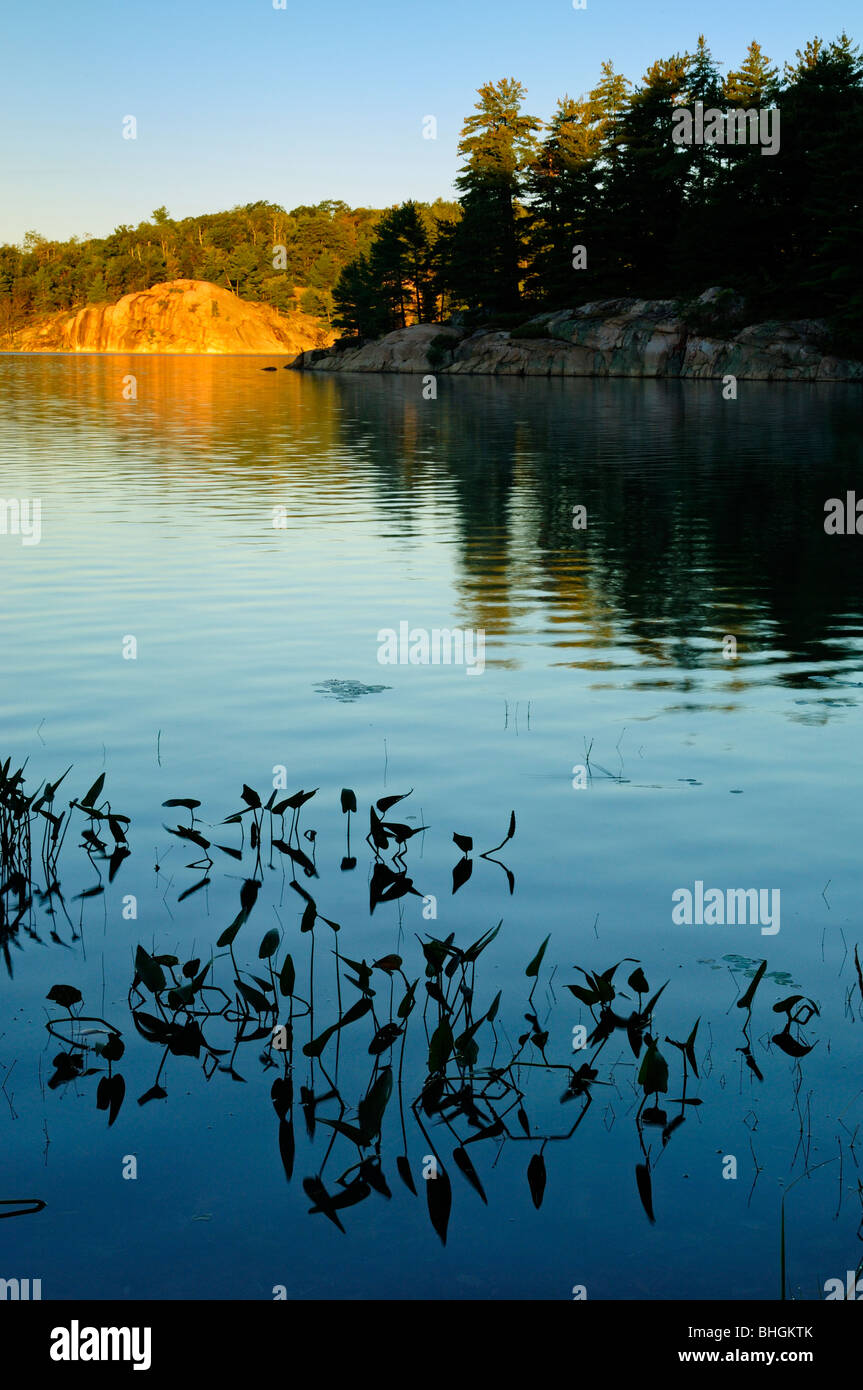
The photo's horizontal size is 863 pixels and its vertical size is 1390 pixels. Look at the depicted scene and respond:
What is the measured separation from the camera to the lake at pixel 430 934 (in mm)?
4438

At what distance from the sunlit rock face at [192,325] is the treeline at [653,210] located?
263ft

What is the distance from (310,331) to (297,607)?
606ft

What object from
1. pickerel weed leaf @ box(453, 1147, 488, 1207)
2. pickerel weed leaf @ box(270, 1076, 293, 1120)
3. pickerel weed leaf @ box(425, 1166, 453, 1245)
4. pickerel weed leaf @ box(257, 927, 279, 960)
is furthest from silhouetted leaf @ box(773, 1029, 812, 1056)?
pickerel weed leaf @ box(257, 927, 279, 960)

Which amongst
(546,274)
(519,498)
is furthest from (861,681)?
(546,274)

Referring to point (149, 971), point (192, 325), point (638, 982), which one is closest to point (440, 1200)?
point (638, 982)

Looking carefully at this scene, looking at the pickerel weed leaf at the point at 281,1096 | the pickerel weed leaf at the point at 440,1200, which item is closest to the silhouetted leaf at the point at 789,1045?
Answer: the pickerel weed leaf at the point at 440,1200

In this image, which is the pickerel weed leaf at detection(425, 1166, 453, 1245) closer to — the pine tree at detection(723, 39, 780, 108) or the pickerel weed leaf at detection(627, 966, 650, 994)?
the pickerel weed leaf at detection(627, 966, 650, 994)

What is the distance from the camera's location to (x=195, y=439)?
40.0 meters

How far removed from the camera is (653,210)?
259 ft

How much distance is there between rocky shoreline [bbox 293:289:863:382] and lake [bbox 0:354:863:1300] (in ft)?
165

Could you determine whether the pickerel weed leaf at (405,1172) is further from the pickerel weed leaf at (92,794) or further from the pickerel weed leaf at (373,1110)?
the pickerel weed leaf at (92,794)

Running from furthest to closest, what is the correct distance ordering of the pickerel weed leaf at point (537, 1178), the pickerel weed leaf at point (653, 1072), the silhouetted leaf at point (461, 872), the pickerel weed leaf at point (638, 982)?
the silhouetted leaf at point (461, 872) → the pickerel weed leaf at point (638, 982) → the pickerel weed leaf at point (653, 1072) → the pickerel weed leaf at point (537, 1178)

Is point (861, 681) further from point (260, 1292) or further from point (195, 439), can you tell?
point (195, 439)
